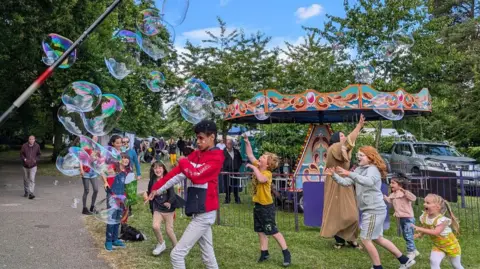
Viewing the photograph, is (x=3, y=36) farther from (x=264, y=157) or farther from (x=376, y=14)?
(x=376, y=14)

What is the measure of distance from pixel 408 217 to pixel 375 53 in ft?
44.4

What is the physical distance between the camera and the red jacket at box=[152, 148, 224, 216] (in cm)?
404

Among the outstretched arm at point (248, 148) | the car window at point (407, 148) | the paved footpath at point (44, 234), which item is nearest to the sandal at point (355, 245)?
the outstretched arm at point (248, 148)

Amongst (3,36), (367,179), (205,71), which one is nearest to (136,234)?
(367,179)

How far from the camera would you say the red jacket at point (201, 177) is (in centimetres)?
404

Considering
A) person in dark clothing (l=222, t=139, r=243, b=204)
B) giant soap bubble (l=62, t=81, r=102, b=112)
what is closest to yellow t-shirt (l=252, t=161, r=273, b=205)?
giant soap bubble (l=62, t=81, r=102, b=112)

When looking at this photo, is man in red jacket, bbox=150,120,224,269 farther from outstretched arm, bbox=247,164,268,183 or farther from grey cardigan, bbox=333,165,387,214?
grey cardigan, bbox=333,165,387,214

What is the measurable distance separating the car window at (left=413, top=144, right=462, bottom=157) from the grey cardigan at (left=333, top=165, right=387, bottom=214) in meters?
12.6

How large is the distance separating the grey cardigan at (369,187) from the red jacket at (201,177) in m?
1.68

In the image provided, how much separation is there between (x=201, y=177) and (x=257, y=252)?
2.56 meters

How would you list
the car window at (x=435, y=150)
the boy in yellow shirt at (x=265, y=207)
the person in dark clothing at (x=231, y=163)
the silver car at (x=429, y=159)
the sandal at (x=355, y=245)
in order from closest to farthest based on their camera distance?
the boy in yellow shirt at (x=265, y=207) < the sandal at (x=355, y=245) < the person in dark clothing at (x=231, y=163) < the silver car at (x=429, y=159) < the car window at (x=435, y=150)

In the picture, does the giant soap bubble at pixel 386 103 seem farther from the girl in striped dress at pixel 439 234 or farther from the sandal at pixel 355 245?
the girl in striped dress at pixel 439 234

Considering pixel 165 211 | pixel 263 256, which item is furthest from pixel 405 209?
pixel 165 211

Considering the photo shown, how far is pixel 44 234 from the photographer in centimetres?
699
